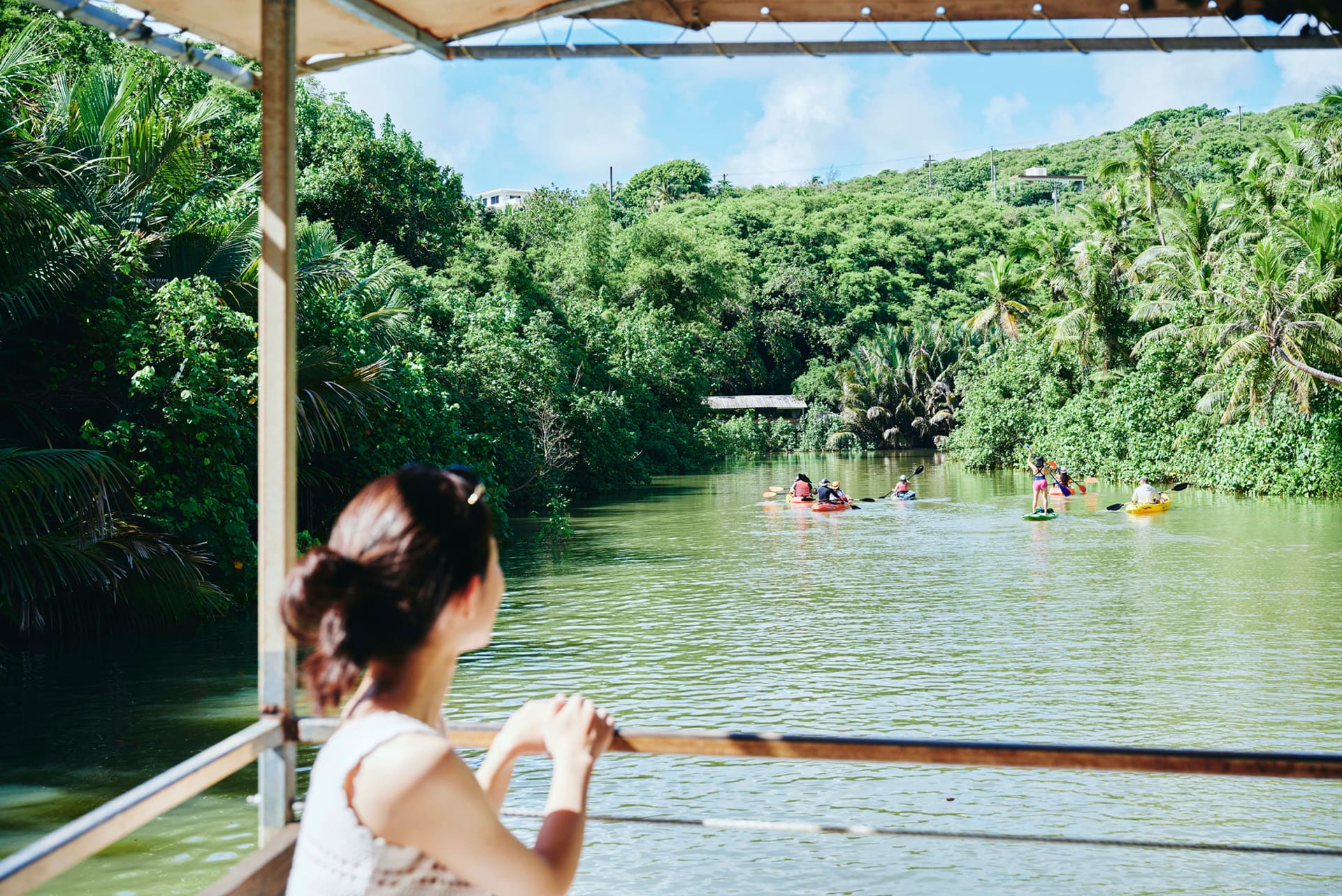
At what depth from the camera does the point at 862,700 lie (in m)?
10.1

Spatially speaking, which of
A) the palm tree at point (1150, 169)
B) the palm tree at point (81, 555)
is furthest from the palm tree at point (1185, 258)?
the palm tree at point (81, 555)

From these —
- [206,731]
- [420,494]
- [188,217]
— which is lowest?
[206,731]

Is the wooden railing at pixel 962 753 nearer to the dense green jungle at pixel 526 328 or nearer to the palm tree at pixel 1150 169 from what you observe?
the dense green jungle at pixel 526 328

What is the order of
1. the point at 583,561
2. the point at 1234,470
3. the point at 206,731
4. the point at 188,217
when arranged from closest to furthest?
the point at 206,731 < the point at 188,217 < the point at 583,561 < the point at 1234,470

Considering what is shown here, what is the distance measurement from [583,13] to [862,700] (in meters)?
7.91

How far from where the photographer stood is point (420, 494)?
1.48 m

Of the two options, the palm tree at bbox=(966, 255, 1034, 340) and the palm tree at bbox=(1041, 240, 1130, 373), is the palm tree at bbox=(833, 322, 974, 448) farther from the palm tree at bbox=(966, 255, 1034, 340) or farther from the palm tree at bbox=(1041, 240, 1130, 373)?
the palm tree at bbox=(1041, 240, 1130, 373)

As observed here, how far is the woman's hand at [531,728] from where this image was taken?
176cm

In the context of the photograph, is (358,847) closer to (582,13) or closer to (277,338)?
(277,338)

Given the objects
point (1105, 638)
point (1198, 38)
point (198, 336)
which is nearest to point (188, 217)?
point (198, 336)

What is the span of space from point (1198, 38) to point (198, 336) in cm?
1098

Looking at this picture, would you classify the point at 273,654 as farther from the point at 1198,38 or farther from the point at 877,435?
the point at 877,435

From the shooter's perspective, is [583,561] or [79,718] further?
[583,561]

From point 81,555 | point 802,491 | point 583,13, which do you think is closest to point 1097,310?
point 802,491
